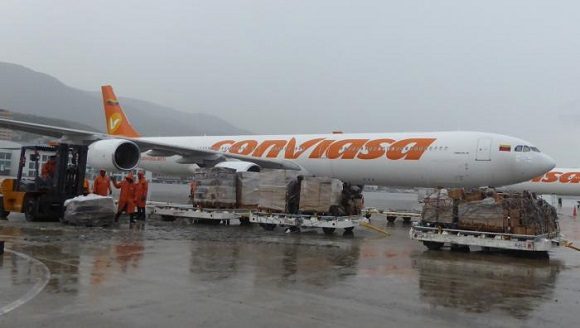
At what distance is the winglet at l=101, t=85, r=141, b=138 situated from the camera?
1234 inches

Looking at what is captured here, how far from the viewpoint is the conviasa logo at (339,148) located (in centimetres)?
1847

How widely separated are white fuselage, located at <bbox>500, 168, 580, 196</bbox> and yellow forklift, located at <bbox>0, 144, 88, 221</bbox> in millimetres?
33728

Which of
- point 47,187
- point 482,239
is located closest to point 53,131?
point 47,187

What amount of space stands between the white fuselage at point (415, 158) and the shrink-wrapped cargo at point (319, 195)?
5665 millimetres

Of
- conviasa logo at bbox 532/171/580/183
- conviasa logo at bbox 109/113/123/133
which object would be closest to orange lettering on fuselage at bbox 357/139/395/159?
conviasa logo at bbox 109/113/123/133

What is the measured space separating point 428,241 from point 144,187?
8218mm

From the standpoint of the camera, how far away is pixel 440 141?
18094 mm

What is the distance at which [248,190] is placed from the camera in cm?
1504

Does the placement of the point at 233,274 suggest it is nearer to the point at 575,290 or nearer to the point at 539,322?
the point at 539,322

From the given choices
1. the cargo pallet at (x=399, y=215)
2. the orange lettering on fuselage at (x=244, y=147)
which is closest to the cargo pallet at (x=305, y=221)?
the cargo pallet at (x=399, y=215)

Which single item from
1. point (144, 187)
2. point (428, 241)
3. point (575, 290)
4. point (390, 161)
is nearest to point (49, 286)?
point (575, 290)

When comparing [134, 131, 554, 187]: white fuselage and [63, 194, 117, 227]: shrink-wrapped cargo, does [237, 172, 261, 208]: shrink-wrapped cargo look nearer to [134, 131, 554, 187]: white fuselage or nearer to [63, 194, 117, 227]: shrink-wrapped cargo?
[63, 194, 117, 227]: shrink-wrapped cargo

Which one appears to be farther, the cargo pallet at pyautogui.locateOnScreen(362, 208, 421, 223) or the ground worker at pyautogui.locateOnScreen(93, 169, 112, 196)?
the cargo pallet at pyautogui.locateOnScreen(362, 208, 421, 223)

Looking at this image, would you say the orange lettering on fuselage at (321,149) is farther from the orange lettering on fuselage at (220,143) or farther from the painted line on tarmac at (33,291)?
the painted line on tarmac at (33,291)
